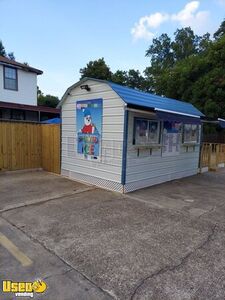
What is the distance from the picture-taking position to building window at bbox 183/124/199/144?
348 inches

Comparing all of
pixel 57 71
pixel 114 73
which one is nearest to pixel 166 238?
pixel 57 71

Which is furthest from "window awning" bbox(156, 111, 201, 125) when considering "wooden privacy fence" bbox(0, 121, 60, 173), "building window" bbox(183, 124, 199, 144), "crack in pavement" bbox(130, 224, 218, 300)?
"wooden privacy fence" bbox(0, 121, 60, 173)

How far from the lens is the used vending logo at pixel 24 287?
7.88 ft

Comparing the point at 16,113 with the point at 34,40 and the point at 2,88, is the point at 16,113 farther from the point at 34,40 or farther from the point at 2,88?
the point at 34,40

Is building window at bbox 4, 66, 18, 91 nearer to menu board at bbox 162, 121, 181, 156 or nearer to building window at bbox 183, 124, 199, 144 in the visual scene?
menu board at bbox 162, 121, 181, 156

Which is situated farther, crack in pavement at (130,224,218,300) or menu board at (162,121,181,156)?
menu board at (162,121,181,156)

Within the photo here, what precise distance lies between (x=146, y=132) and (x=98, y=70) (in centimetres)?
→ 2157

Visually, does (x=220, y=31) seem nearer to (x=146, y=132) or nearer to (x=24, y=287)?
(x=146, y=132)

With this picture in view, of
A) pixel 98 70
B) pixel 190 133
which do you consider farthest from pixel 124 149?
pixel 98 70

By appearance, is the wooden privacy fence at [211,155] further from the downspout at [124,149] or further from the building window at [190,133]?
the downspout at [124,149]

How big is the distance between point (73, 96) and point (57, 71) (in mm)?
14167

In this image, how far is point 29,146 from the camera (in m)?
9.26

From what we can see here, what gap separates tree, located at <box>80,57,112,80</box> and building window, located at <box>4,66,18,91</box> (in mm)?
11647

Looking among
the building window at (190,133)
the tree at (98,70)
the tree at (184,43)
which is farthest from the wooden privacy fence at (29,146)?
the tree at (184,43)
